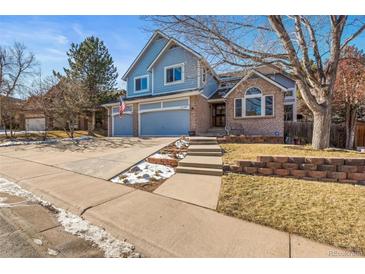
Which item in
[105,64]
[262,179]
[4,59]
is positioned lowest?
[262,179]

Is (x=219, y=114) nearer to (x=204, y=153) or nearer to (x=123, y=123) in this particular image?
(x=123, y=123)

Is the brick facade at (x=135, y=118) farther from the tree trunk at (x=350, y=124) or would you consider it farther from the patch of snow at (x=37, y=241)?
the tree trunk at (x=350, y=124)

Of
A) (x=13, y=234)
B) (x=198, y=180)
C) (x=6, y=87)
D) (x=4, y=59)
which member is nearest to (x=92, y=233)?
(x=13, y=234)

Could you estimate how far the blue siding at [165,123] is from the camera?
13.2 m

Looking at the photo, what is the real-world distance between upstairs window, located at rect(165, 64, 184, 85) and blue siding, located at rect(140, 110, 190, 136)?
266cm

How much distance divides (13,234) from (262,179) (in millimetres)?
4724

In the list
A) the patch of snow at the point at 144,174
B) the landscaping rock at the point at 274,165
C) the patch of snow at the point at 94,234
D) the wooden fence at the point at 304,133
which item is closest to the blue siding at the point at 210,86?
the wooden fence at the point at 304,133

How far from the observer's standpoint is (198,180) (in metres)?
4.82

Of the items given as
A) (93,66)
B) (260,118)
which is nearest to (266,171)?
(260,118)

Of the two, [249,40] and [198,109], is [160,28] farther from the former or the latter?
[198,109]

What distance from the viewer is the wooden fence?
43.3ft

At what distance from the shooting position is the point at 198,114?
1301cm

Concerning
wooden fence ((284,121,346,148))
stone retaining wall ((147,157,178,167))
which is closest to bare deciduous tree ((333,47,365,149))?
wooden fence ((284,121,346,148))

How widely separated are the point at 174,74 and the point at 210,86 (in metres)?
3.00
